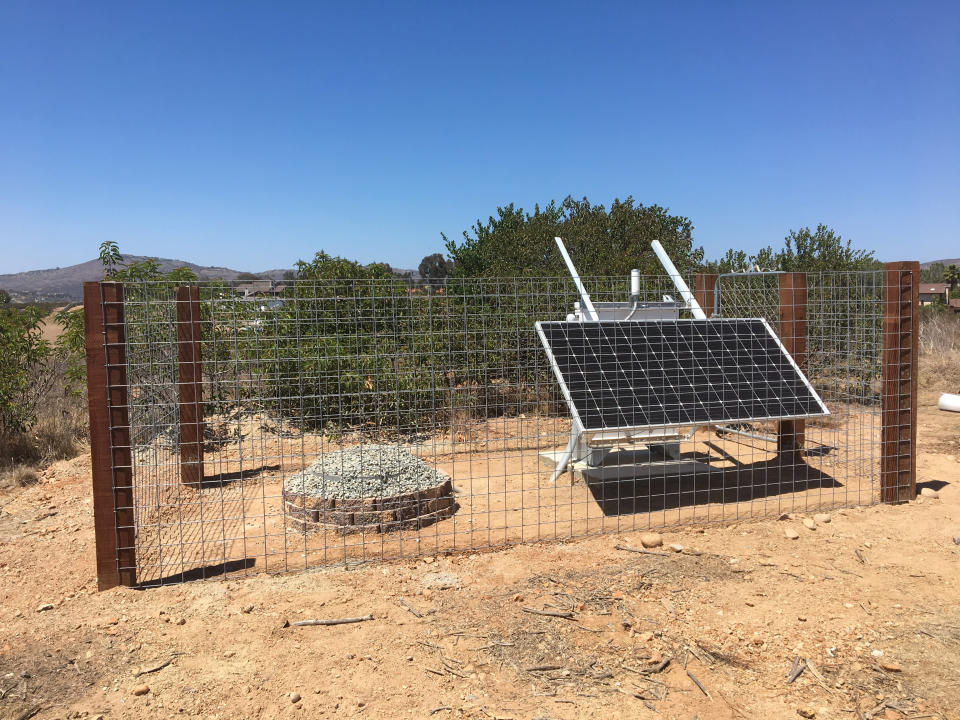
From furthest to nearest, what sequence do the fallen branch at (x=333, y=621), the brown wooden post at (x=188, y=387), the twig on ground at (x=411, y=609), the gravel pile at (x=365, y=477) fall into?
the brown wooden post at (x=188, y=387), the gravel pile at (x=365, y=477), the twig on ground at (x=411, y=609), the fallen branch at (x=333, y=621)

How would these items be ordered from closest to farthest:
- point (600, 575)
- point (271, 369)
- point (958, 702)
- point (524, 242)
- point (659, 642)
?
1. point (958, 702)
2. point (659, 642)
3. point (600, 575)
4. point (271, 369)
5. point (524, 242)

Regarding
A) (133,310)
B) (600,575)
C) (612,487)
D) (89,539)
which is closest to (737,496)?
(612,487)

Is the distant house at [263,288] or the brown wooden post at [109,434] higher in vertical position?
the distant house at [263,288]

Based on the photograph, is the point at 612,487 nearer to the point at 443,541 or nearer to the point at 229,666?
the point at 443,541

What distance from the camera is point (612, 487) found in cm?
722

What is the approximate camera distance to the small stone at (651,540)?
17.7ft

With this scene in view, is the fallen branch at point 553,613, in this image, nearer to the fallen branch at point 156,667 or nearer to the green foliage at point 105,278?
the fallen branch at point 156,667

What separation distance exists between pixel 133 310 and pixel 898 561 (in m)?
7.35

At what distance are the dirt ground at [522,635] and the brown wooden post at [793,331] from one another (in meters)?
1.87

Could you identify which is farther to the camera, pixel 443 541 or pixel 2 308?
pixel 2 308

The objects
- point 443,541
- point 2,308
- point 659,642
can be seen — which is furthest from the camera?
point 2,308

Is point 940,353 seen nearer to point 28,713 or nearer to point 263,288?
point 263,288

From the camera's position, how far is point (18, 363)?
8.41 meters

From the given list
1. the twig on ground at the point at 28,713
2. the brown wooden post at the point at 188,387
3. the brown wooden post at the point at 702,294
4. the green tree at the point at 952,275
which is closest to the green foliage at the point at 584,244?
the brown wooden post at the point at 702,294
